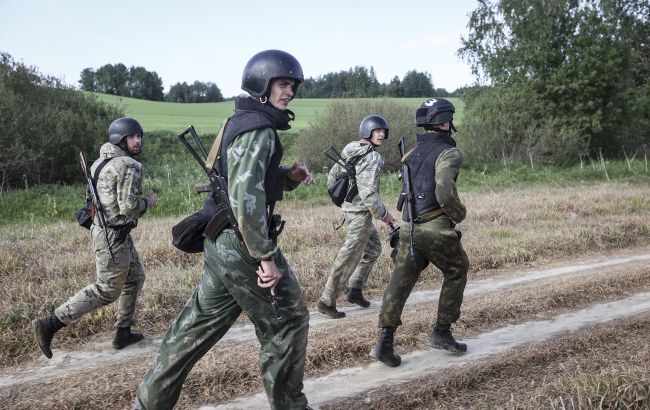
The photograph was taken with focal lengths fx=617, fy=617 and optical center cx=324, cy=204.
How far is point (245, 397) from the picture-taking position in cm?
469

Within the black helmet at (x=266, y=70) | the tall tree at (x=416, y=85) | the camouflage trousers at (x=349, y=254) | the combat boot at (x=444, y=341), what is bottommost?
the combat boot at (x=444, y=341)

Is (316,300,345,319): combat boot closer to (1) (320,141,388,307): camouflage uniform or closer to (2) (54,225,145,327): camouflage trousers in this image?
(1) (320,141,388,307): camouflage uniform

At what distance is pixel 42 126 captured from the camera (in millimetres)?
20500

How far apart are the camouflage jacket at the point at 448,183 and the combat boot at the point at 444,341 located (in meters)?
1.03

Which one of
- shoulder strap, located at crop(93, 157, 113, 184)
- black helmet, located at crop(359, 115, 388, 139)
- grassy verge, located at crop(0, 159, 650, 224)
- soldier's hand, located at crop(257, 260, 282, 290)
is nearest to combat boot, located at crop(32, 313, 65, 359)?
shoulder strap, located at crop(93, 157, 113, 184)

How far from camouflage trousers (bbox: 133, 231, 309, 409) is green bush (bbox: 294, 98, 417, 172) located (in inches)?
863

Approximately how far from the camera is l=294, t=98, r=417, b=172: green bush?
84.9 ft

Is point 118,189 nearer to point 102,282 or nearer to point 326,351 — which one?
point 102,282

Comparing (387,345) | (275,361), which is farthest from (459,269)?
(275,361)

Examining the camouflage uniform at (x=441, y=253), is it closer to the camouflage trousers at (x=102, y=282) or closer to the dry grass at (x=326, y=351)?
the dry grass at (x=326, y=351)

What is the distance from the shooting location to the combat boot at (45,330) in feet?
18.4

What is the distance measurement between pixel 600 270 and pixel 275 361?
6.82 meters

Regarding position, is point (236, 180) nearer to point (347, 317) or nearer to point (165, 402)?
point (165, 402)

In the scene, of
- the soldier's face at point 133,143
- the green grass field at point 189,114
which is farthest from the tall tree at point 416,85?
the soldier's face at point 133,143
